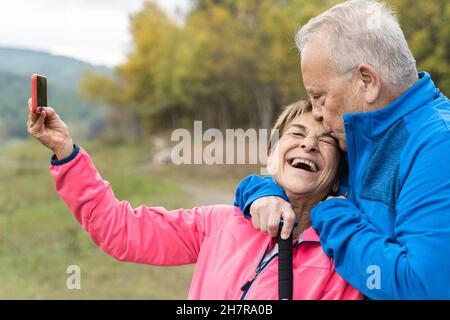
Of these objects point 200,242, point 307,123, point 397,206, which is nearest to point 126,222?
point 200,242

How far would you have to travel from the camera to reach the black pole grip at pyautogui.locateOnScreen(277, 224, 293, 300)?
5.93 feet

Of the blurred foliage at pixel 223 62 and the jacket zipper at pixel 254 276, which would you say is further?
the blurred foliage at pixel 223 62

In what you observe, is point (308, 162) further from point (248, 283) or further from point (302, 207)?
point (248, 283)

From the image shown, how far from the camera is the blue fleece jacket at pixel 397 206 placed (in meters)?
1.51

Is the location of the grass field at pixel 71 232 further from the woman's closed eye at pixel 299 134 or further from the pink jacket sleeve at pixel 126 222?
the woman's closed eye at pixel 299 134

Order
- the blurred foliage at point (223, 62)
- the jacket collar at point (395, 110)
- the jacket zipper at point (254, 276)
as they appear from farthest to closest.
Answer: the blurred foliage at point (223, 62), the jacket zipper at point (254, 276), the jacket collar at point (395, 110)

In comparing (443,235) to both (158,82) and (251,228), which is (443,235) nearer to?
(251,228)

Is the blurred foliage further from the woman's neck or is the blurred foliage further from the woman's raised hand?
the woman's raised hand

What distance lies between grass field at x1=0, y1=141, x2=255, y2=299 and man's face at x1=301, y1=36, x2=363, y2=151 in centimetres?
583

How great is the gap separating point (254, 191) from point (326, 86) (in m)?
0.46

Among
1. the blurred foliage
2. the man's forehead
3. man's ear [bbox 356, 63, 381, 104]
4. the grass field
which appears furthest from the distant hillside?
man's ear [bbox 356, 63, 381, 104]

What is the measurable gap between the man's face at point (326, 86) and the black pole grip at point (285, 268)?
40 centimetres

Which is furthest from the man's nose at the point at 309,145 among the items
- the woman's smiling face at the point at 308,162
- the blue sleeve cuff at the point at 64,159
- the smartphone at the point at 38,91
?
the smartphone at the point at 38,91

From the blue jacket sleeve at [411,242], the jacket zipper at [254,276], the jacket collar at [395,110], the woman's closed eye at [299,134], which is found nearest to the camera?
the blue jacket sleeve at [411,242]
